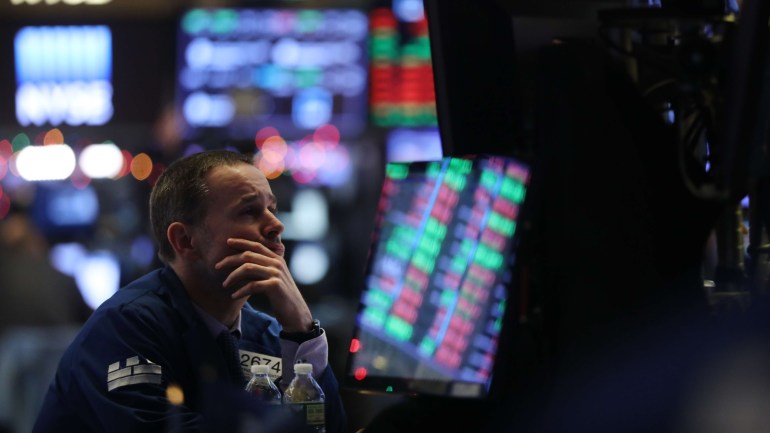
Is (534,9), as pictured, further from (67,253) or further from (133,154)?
(67,253)

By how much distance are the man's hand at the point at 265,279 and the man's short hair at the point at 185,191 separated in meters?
0.14

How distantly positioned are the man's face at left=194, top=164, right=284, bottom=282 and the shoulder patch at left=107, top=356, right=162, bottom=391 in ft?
0.91

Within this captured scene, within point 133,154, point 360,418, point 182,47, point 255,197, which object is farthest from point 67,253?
point 255,197

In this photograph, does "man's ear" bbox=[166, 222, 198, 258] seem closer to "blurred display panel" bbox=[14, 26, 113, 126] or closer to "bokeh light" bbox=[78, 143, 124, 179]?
"blurred display panel" bbox=[14, 26, 113, 126]

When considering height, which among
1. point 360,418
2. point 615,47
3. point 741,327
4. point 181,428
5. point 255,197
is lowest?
point 360,418

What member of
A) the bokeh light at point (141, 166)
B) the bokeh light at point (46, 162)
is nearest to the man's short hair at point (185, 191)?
the bokeh light at point (141, 166)

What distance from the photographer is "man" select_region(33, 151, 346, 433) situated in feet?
7.77

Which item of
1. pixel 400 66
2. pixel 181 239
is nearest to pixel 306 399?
pixel 181 239

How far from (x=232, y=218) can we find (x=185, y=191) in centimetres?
13

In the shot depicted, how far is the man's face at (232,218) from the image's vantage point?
2.59 meters

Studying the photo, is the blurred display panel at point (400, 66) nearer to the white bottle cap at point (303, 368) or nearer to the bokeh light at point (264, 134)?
the bokeh light at point (264, 134)

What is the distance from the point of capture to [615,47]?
2334 millimetres

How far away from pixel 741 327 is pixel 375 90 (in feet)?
16.0

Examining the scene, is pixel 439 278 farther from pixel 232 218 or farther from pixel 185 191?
pixel 185 191
